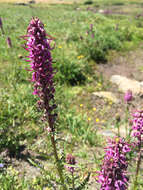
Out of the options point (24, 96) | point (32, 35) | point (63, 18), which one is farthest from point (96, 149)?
point (63, 18)

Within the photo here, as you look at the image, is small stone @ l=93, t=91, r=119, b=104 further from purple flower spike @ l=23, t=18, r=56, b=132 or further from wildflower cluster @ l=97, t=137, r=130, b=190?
wildflower cluster @ l=97, t=137, r=130, b=190

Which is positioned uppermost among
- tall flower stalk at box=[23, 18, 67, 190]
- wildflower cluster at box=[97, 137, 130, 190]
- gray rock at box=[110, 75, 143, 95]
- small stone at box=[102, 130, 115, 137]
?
tall flower stalk at box=[23, 18, 67, 190]

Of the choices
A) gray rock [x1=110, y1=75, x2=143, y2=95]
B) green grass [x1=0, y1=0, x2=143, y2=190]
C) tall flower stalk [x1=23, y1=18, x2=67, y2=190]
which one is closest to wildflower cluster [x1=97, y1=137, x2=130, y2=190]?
green grass [x1=0, y1=0, x2=143, y2=190]

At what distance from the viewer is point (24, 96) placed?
4250 millimetres

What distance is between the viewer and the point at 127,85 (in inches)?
229

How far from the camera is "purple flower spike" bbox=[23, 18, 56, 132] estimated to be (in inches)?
57.8

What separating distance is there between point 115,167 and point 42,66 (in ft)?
3.18

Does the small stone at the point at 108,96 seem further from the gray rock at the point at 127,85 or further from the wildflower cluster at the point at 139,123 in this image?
the wildflower cluster at the point at 139,123

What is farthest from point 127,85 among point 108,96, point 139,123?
point 139,123

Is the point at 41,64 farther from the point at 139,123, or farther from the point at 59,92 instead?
the point at 59,92

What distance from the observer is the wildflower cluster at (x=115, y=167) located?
146 centimetres

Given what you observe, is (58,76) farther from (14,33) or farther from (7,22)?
(7,22)

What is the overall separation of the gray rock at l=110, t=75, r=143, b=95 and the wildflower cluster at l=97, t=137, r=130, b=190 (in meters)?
4.35

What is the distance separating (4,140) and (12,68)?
2.82 meters
